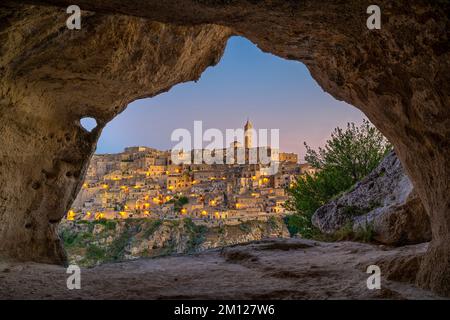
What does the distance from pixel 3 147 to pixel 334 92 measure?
7.44 meters

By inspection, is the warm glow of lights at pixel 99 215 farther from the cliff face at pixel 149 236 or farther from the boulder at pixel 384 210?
the boulder at pixel 384 210

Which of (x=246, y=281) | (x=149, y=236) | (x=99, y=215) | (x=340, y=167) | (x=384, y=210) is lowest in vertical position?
(x=149, y=236)

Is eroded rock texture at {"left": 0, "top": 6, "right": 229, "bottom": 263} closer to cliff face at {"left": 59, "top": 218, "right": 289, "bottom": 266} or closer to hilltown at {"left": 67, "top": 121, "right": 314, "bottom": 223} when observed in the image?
cliff face at {"left": 59, "top": 218, "right": 289, "bottom": 266}

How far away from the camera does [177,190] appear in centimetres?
11525

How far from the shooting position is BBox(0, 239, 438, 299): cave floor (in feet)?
14.8

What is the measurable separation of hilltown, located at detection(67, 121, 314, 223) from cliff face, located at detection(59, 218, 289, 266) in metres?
8.54

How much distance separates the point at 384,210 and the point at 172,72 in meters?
7.29

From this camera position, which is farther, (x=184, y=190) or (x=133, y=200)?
(x=184, y=190)

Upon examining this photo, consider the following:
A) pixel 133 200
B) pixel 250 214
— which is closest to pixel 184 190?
pixel 133 200

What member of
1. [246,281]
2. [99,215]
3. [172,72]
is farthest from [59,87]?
[99,215]

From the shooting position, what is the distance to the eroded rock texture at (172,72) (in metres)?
4.44

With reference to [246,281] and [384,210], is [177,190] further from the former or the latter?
[246,281]
